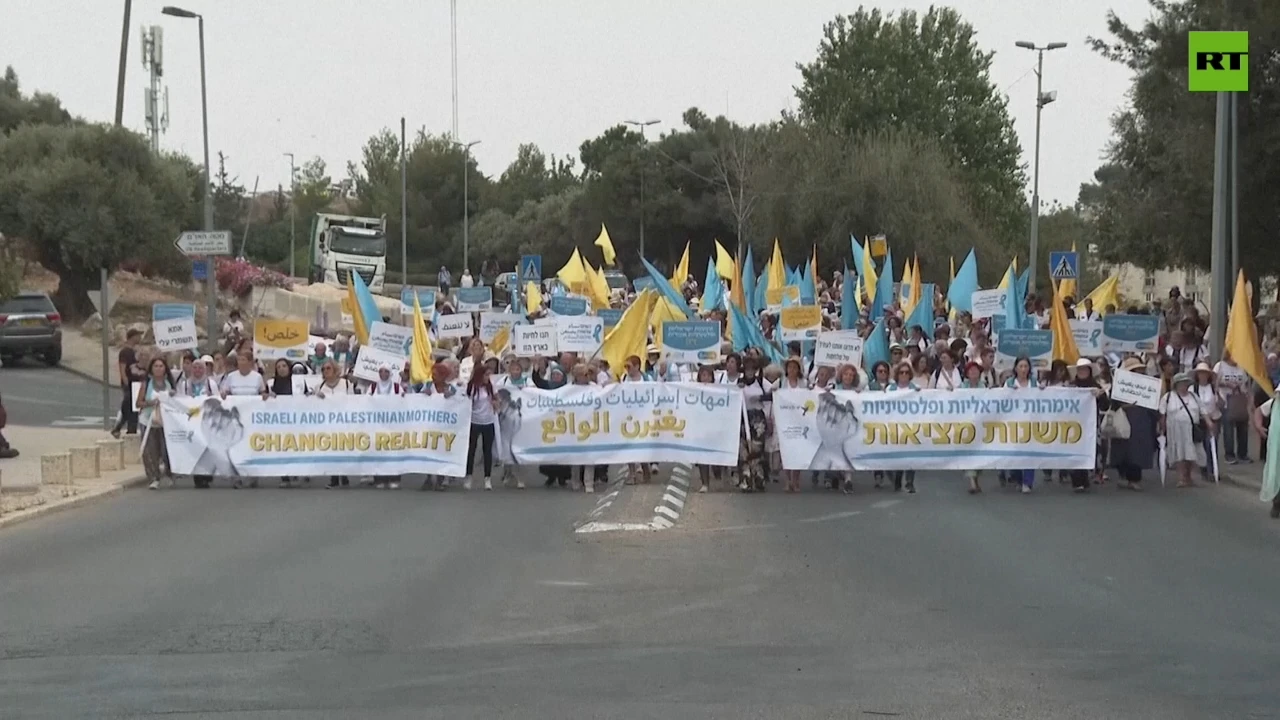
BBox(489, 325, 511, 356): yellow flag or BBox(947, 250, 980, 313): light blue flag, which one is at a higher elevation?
BBox(947, 250, 980, 313): light blue flag

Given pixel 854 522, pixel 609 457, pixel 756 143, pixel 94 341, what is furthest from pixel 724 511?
pixel 756 143

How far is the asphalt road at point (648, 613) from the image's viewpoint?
8172 millimetres

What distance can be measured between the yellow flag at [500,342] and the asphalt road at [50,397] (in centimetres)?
743

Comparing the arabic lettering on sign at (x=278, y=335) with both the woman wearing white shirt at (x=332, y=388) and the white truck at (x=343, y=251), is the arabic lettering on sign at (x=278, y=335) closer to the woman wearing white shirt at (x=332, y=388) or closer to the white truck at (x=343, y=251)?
the woman wearing white shirt at (x=332, y=388)

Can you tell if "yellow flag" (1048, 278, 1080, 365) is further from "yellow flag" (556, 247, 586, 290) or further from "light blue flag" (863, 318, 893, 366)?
"yellow flag" (556, 247, 586, 290)

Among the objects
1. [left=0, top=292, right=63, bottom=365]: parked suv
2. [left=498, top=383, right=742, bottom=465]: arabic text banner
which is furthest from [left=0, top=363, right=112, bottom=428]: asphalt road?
[left=498, top=383, right=742, bottom=465]: arabic text banner

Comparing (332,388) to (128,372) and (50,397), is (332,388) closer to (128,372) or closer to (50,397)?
(128,372)

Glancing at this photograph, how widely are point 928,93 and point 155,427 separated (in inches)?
2457

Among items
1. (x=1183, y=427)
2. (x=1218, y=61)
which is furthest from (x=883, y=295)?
(x=1183, y=427)

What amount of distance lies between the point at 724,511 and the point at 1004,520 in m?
2.78

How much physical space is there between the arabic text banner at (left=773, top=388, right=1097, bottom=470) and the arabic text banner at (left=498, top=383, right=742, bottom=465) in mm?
1018

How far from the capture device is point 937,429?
62.7ft

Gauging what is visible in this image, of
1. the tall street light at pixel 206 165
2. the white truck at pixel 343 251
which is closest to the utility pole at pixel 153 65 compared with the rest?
the white truck at pixel 343 251

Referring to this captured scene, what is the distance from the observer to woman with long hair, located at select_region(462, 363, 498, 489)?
19.2 meters
